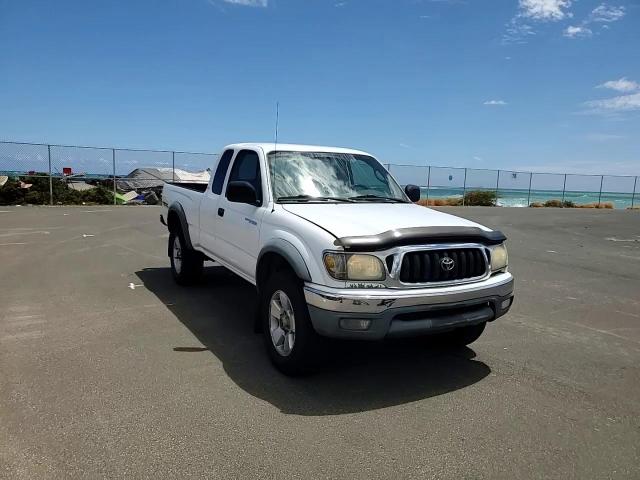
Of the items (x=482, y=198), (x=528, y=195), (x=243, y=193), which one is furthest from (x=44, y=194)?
(x=528, y=195)

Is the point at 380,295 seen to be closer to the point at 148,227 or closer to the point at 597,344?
the point at 597,344

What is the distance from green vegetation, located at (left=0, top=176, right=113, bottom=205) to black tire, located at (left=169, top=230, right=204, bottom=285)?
1737 centimetres

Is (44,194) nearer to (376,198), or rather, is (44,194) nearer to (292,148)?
(292,148)

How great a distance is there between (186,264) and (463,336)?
4007mm

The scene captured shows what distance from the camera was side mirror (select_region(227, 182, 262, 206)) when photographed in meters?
4.85

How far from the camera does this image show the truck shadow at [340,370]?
387 centimetres

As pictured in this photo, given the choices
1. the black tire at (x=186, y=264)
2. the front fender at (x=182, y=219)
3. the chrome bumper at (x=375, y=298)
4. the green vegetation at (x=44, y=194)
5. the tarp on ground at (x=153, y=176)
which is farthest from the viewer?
the tarp on ground at (x=153, y=176)

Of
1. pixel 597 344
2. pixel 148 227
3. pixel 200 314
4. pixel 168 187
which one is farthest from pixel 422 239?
pixel 148 227

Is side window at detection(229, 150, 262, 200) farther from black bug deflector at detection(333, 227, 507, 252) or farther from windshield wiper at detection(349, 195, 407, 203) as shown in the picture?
black bug deflector at detection(333, 227, 507, 252)

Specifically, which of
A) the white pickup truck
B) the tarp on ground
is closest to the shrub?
the tarp on ground

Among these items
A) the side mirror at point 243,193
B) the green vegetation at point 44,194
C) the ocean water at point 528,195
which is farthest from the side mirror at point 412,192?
the ocean water at point 528,195

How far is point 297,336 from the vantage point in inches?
158

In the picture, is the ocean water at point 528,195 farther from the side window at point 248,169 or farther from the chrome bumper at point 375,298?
the chrome bumper at point 375,298

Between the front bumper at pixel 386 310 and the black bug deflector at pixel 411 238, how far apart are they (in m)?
0.33
